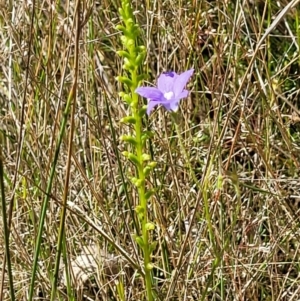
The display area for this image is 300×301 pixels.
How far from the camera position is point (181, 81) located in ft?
3.53

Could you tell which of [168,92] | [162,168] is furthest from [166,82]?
[162,168]

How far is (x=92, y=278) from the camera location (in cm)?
172

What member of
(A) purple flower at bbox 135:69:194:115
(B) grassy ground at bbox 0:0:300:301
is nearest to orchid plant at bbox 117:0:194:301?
(A) purple flower at bbox 135:69:194:115

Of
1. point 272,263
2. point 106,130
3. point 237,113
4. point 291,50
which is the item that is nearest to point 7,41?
point 106,130

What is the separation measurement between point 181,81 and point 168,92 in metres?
0.03

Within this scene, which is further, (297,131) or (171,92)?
(297,131)

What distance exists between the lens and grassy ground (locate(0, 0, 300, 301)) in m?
1.54

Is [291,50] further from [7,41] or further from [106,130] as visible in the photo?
[7,41]

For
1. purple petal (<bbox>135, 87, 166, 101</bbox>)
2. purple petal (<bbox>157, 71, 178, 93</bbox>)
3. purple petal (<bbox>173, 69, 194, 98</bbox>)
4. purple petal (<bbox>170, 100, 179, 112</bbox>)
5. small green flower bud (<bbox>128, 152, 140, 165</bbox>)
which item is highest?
purple petal (<bbox>157, 71, 178, 93</bbox>)

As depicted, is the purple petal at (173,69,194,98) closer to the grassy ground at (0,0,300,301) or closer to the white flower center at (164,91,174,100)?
the white flower center at (164,91,174,100)

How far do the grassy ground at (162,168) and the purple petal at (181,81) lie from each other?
38 cm

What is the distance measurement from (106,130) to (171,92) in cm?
78

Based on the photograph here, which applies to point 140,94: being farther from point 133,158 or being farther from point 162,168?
point 162,168

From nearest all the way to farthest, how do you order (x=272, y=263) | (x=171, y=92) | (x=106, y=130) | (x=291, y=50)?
1. (x=171, y=92)
2. (x=272, y=263)
3. (x=106, y=130)
4. (x=291, y=50)
